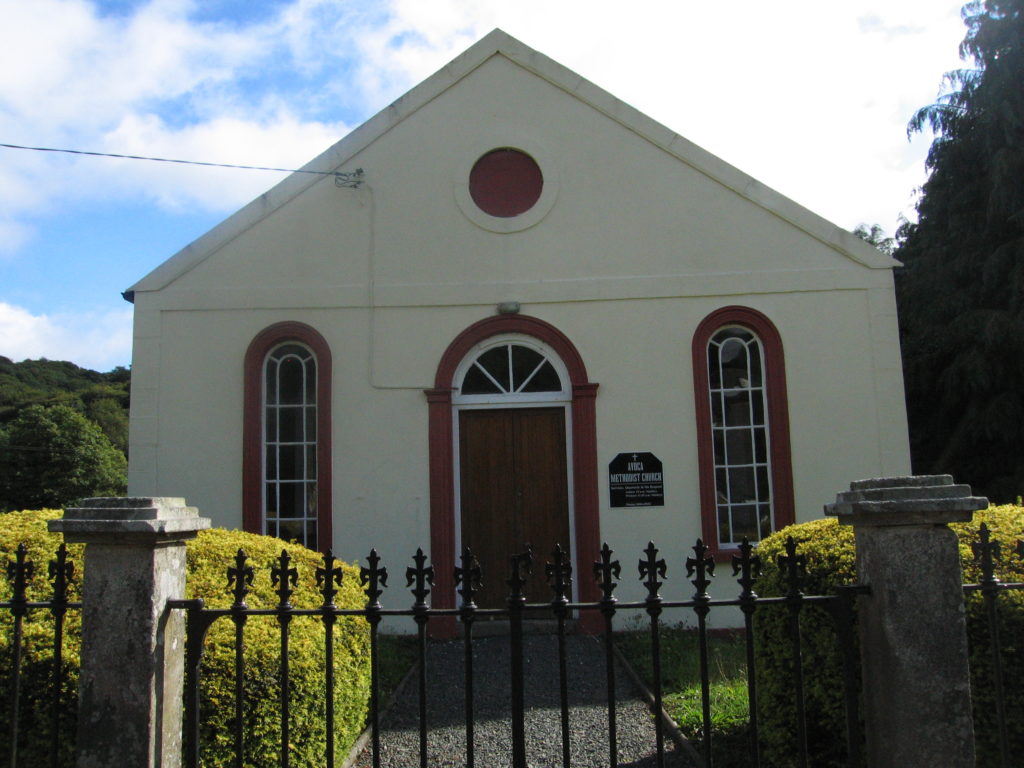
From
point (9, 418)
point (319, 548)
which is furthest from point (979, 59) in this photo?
point (9, 418)

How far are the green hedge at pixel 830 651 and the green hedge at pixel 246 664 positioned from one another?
2.46 meters

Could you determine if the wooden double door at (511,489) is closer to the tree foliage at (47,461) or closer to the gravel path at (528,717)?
the gravel path at (528,717)

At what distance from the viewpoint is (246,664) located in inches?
166

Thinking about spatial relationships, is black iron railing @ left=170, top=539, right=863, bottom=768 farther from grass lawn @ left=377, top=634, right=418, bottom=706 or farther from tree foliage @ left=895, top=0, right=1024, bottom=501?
tree foliage @ left=895, top=0, right=1024, bottom=501

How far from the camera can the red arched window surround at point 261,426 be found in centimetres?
930

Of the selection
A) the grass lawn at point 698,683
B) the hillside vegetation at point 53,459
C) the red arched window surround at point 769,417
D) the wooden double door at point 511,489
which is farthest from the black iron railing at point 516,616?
the hillside vegetation at point 53,459

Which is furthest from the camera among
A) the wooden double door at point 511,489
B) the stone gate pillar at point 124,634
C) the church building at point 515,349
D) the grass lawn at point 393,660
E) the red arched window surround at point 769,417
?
the wooden double door at point 511,489

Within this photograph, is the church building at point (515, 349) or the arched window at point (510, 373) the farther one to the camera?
the arched window at point (510, 373)

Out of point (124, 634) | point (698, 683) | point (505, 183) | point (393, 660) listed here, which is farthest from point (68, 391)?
point (124, 634)

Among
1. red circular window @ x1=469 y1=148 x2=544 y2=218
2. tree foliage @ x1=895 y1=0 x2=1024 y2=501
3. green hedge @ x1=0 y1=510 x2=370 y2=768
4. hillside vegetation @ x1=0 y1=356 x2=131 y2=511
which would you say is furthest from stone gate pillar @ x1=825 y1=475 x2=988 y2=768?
hillside vegetation @ x1=0 y1=356 x2=131 y2=511

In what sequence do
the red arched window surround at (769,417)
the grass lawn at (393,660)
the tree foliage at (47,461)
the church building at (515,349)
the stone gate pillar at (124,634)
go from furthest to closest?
1. the tree foliage at (47,461)
2. the church building at (515,349)
3. the red arched window surround at (769,417)
4. the grass lawn at (393,660)
5. the stone gate pillar at (124,634)

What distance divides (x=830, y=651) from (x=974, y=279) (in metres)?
14.3

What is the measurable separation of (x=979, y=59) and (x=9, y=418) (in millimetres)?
43686

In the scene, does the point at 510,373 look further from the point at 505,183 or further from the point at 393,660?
the point at 393,660
